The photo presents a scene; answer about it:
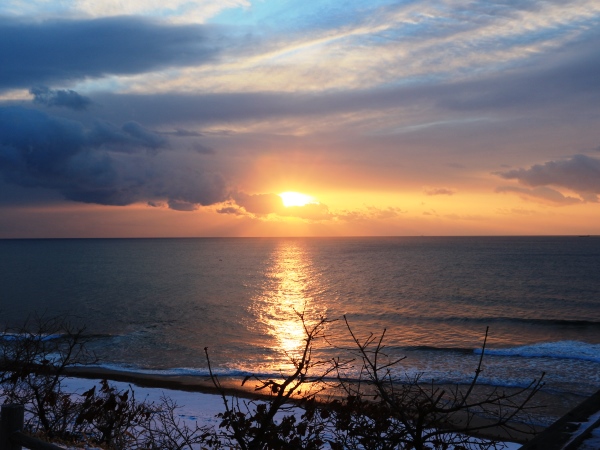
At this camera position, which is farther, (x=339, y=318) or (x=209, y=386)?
(x=339, y=318)

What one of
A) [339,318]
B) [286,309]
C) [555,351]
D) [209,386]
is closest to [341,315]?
[286,309]

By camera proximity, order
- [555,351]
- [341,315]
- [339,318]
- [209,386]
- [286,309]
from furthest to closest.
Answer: [286,309]
[341,315]
[339,318]
[555,351]
[209,386]

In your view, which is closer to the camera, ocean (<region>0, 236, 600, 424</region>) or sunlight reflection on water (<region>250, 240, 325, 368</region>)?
ocean (<region>0, 236, 600, 424</region>)

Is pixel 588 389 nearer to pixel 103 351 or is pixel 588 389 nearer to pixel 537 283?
pixel 103 351

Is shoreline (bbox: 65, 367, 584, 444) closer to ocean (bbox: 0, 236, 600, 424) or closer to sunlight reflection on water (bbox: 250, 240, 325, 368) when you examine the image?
ocean (bbox: 0, 236, 600, 424)

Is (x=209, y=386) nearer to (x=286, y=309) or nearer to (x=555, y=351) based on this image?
(x=555, y=351)

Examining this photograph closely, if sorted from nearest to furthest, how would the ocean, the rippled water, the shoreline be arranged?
the shoreline
the ocean
the rippled water

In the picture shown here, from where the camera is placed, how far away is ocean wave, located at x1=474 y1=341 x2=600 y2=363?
2923cm

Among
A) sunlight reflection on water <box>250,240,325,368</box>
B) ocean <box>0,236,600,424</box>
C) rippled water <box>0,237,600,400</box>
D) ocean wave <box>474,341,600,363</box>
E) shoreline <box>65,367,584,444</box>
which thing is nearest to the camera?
shoreline <box>65,367,584,444</box>

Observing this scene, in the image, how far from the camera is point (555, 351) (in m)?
30.5

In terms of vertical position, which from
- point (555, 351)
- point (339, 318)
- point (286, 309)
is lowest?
point (286, 309)

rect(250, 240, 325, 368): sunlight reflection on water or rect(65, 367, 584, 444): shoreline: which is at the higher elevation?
rect(65, 367, 584, 444): shoreline

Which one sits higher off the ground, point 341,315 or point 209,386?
point 209,386

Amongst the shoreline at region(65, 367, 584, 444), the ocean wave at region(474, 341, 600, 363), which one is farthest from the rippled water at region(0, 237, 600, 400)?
the shoreline at region(65, 367, 584, 444)
